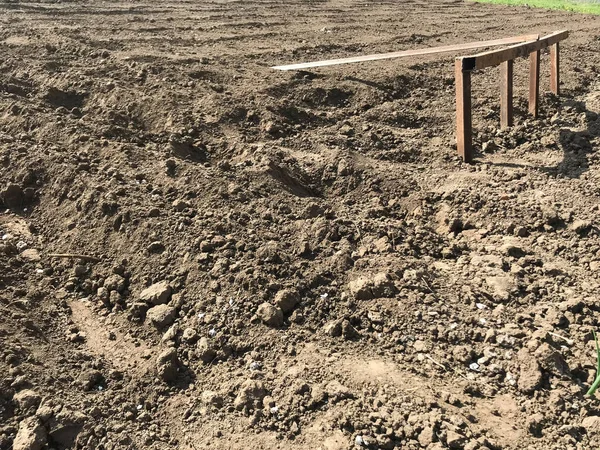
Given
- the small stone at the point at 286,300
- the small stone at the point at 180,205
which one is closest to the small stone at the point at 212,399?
the small stone at the point at 286,300

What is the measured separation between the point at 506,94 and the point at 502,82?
142mm

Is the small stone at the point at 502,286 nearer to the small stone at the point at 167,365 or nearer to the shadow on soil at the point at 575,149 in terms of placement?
the shadow on soil at the point at 575,149

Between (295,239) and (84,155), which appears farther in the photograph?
(84,155)

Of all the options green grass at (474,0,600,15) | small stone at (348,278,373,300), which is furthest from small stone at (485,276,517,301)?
green grass at (474,0,600,15)

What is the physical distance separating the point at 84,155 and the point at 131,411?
2.92m

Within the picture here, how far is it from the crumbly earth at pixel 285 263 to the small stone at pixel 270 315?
17 millimetres

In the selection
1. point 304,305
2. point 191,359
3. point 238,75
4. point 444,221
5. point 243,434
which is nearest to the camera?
point 243,434

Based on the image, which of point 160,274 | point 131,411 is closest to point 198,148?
point 160,274

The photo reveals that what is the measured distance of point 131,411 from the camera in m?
3.00

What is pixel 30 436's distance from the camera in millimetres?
2705

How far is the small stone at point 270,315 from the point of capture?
341cm

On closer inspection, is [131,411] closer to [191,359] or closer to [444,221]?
[191,359]

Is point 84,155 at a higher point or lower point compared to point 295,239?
higher

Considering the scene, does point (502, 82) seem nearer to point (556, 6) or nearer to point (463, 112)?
point (463, 112)
